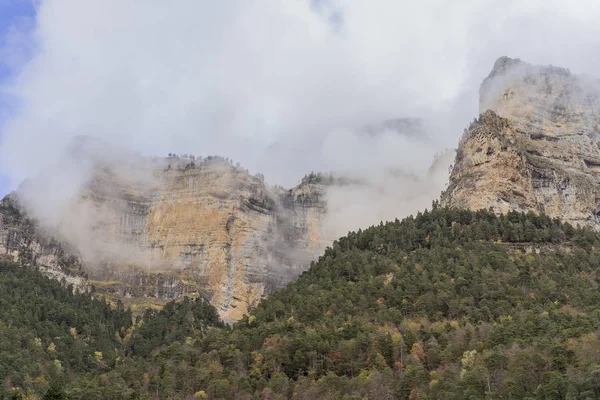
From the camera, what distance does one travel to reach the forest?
352ft

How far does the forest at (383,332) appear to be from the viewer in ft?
352

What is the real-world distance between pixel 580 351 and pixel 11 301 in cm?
9991

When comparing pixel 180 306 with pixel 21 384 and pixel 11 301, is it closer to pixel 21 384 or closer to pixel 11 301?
pixel 11 301

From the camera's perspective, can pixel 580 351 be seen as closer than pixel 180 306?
Yes

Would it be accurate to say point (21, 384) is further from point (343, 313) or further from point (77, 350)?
point (343, 313)

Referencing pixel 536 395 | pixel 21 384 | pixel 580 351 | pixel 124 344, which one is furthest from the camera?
pixel 124 344

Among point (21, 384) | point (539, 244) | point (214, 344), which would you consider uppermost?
point (539, 244)

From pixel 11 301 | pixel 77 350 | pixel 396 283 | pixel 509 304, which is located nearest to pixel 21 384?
pixel 77 350

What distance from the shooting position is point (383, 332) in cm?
12525

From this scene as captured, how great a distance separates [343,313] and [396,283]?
32.8 feet

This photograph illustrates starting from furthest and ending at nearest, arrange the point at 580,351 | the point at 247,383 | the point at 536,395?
the point at 247,383 < the point at 580,351 < the point at 536,395

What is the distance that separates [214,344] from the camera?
438ft

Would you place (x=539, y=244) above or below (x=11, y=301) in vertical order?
above

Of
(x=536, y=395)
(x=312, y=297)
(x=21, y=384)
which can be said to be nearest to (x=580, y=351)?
(x=536, y=395)
